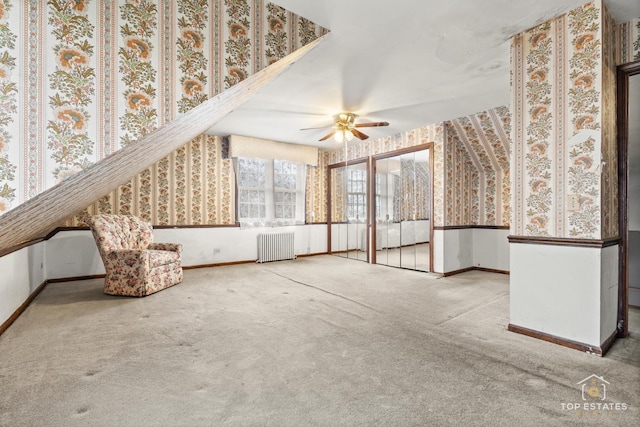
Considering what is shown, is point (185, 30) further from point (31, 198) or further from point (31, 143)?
point (31, 198)

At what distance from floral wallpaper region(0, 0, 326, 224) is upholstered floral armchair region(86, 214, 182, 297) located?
2.20 meters

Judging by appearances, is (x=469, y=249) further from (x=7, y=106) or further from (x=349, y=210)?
(x=7, y=106)

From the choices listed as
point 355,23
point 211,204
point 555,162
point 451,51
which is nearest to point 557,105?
point 555,162

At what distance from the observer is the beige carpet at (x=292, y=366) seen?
1428mm

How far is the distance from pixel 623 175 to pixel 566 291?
109 centimetres

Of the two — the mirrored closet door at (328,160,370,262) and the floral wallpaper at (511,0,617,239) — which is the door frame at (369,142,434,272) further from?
the floral wallpaper at (511,0,617,239)

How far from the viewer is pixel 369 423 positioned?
4.45 feet

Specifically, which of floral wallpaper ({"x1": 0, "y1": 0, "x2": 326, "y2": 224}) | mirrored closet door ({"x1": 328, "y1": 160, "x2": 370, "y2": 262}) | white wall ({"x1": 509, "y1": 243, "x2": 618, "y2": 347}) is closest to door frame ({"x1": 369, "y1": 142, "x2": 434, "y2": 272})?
mirrored closet door ({"x1": 328, "y1": 160, "x2": 370, "y2": 262})

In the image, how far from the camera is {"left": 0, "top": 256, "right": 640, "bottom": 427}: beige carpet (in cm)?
143

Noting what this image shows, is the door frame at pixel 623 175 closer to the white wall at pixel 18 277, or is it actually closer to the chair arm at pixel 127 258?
the chair arm at pixel 127 258

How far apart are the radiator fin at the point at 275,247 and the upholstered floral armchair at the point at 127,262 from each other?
6.33 feet

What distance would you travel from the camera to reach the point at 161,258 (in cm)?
370

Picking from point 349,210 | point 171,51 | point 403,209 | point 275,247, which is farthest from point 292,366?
point 349,210

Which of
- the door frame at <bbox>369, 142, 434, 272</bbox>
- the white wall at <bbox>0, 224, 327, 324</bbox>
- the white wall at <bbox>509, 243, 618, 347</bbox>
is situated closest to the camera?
the white wall at <bbox>509, 243, 618, 347</bbox>
